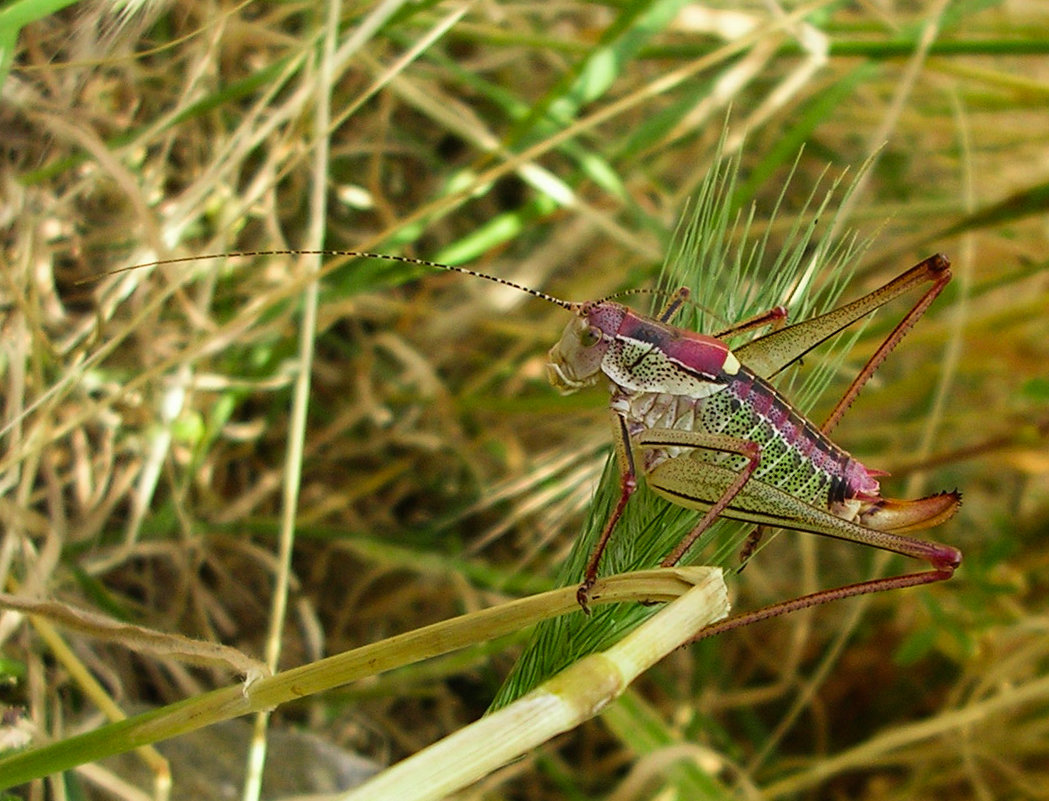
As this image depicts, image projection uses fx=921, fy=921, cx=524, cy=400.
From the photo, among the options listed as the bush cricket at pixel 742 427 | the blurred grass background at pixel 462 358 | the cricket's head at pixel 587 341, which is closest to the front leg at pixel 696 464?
the bush cricket at pixel 742 427

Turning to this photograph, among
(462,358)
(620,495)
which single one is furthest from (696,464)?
(462,358)

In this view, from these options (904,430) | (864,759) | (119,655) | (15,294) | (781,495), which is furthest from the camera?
(904,430)

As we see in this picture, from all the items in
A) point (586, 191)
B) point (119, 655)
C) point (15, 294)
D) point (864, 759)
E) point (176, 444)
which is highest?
point (586, 191)

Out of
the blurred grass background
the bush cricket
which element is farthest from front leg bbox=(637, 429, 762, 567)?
the blurred grass background

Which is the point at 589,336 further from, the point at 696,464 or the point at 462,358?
the point at 462,358

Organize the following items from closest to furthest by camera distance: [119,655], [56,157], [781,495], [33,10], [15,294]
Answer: [33,10] < [781,495] < [15,294] < [56,157] < [119,655]

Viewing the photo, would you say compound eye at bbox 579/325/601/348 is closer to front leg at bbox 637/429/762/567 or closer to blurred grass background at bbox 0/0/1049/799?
front leg at bbox 637/429/762/567

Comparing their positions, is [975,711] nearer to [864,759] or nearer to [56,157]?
[864,759]

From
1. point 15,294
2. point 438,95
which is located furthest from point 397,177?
point 15,294

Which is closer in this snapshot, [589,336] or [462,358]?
Result: [589,336]
